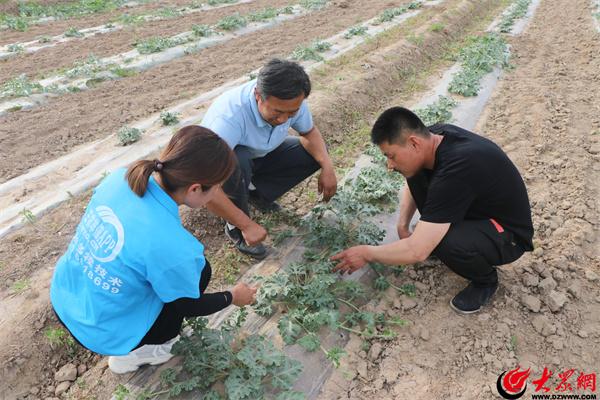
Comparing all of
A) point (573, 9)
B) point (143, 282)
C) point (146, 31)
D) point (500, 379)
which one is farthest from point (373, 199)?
point (573, 9)

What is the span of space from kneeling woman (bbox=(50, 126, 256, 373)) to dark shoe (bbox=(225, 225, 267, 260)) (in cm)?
137

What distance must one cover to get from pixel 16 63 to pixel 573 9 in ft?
54.9

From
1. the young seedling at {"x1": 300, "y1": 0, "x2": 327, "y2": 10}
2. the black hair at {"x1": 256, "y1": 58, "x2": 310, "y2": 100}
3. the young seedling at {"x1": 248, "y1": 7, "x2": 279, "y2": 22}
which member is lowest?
the young seedling at {"x1": 300, "y1": 0, "x2": 327, "y2": 10}

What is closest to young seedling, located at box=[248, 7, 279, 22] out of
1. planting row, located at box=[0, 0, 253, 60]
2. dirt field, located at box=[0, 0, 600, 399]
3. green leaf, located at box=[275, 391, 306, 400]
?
dirt field, located at box=[0, 0, 600, 399]

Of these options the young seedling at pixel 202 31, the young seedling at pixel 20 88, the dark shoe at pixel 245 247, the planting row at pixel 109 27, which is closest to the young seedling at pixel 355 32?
the young seedling at pixel 202 31

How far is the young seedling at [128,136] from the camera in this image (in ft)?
18.7

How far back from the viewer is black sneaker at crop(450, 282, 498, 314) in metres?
3.07

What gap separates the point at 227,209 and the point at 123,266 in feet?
3.66

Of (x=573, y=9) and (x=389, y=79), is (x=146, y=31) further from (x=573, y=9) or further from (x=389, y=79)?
→ (x=573, y=9)

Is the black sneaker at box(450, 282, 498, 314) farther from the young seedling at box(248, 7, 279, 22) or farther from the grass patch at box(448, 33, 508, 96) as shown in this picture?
the young seedling at box(248, 7, 279, 22)

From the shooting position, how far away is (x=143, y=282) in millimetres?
2111

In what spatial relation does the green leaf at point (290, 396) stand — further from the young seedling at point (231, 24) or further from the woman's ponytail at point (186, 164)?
the young seedling at point (231, 24)

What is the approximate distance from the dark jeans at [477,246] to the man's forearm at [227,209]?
143cm

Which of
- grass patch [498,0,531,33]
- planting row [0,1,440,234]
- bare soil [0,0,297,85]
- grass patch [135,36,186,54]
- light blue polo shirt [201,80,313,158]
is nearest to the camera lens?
light blue polo shirt [201,80,313,158]
